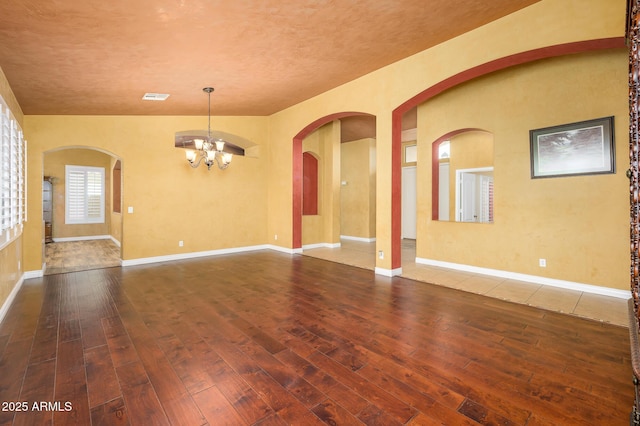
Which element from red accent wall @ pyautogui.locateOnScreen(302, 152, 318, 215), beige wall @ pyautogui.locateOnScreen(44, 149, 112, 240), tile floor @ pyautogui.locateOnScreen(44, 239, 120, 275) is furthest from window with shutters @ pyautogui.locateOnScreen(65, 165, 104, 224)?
red accent wall @ pyautogui.locateOnScreen(302, 152, 318, 215)

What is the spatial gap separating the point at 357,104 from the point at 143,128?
172 inches

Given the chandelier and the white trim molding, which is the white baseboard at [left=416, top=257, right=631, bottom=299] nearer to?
the white trim molding

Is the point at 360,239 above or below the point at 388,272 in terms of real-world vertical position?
above

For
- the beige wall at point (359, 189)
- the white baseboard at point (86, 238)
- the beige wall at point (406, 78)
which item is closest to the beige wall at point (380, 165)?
the beige wall at point (406, 78)

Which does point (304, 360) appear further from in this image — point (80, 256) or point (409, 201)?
point (409, 201)

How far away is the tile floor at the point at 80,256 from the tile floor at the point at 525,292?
5141 millimetres

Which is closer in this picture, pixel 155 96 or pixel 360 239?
pixel 155 96

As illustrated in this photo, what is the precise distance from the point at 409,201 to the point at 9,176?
9.13 meters

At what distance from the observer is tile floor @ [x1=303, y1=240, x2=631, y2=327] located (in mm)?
3553

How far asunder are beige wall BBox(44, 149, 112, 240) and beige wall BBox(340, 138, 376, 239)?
26.7ft

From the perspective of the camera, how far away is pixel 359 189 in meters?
9.85

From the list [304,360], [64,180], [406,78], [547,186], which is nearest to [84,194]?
[64,180]

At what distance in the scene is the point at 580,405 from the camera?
6.47 feet

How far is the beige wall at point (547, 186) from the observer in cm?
409
